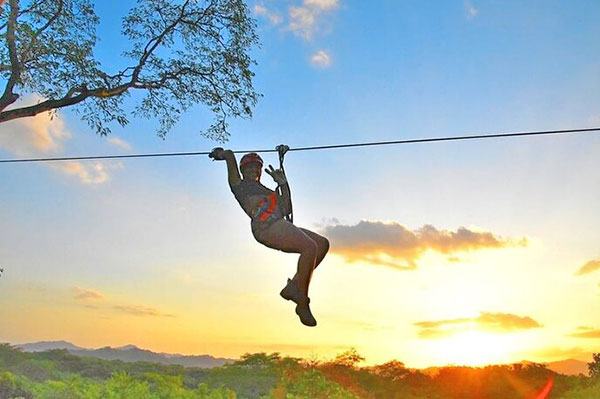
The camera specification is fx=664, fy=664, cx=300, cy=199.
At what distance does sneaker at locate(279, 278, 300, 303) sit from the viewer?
18.2 feet

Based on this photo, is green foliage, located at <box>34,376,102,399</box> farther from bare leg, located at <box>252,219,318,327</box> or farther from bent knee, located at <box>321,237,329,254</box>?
bent knee, located at <box>321,237,329,254</box>

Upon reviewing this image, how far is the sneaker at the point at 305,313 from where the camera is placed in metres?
5.55

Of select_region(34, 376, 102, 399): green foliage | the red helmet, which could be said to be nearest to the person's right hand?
the red helmet

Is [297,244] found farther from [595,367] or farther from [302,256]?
[595,367]

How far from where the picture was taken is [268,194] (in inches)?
233

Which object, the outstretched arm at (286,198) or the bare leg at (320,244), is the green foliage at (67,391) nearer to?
the outstretched arm at (286,198)

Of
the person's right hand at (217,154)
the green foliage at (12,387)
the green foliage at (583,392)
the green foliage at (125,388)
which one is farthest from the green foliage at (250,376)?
the person's right hand at (217,154)

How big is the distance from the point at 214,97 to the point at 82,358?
20.8ft

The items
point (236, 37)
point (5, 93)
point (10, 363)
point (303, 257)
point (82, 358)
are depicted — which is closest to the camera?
point (303, 257)

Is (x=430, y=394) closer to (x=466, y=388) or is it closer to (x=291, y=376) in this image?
(x=466, y=388)

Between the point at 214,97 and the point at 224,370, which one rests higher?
the point at 214,97

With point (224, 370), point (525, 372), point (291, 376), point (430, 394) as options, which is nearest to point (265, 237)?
point (291, 376)

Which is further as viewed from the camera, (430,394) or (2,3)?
(430,394)

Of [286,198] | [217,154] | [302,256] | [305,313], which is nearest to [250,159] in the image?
[217,154]
